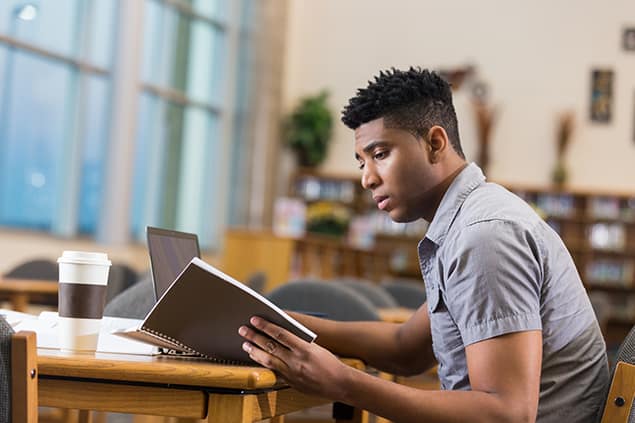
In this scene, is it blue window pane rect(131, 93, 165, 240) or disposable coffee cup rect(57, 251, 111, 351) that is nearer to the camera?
disposable coffee cup rect(57, 251, 111, 351)

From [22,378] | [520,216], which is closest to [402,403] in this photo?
[520,216]

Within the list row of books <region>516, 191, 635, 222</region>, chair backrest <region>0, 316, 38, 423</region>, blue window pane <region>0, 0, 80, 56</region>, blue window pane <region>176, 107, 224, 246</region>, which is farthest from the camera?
row of books <region>516, 191, 635, 222</region>

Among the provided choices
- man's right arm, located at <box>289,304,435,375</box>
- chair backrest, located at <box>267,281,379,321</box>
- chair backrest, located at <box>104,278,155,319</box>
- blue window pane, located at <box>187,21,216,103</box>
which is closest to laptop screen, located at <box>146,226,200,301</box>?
man's right arm, located at <box>289,304,435,375</box>

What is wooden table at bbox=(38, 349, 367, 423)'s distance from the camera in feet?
4.95

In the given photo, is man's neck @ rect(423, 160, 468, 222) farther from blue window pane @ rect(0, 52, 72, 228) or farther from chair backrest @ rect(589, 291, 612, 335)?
blue window pane @ rect(0, 52, 72, 228)

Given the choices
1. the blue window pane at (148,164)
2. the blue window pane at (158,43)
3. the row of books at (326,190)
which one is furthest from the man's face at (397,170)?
the row of books at (326,190)

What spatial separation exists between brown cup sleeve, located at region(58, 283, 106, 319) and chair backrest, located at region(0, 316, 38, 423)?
340 millimetres

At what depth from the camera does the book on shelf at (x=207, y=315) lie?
1543 millimetres

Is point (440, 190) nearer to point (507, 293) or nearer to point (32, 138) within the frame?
point (507, 293)

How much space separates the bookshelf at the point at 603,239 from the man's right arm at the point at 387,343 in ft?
34.2

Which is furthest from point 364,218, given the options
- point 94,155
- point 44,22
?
point 44,22

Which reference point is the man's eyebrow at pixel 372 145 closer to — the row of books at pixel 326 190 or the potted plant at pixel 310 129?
the potted plant at pixel 310 129

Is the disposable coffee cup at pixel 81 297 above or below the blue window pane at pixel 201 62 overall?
below

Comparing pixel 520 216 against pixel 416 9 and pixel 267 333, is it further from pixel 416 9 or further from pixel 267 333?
pixel 416 9
